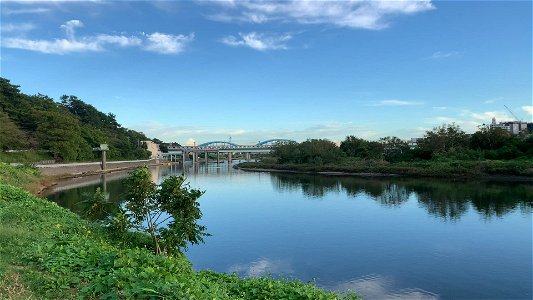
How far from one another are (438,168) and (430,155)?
8201 mm

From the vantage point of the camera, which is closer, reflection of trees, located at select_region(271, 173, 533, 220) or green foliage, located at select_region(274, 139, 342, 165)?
reflection of trees, located at select_region(271, 173, 533, 220)

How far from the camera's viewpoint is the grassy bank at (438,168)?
36.9m

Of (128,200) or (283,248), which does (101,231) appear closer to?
(128,200)

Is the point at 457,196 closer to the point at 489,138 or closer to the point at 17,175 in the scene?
the point at 489,138

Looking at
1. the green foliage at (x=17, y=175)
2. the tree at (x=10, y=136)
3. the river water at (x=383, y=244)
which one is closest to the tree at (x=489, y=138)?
the river water at (x=383, y=244)

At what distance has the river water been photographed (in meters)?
10.0

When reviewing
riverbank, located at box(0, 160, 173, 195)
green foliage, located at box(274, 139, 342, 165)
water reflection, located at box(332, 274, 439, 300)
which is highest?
green foliage, located at box(274, 139, 342, 165)

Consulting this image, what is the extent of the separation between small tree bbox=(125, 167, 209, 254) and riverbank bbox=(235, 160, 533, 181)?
35560 mm

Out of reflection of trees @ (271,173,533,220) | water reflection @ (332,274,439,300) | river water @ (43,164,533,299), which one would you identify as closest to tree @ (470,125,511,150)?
reflection of trees @ (271,173,533,220)

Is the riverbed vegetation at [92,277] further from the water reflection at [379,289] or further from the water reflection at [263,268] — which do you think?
the water reflection at [379,289]

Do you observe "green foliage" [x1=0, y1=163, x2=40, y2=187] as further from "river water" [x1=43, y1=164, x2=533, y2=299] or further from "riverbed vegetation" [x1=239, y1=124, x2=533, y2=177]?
"riverbed vegetation" [x1=239, y1=124, x2=533, y2=177]

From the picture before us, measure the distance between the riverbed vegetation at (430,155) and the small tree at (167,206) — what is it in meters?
36.4

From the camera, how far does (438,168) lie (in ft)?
138

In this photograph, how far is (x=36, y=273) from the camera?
16.3 feet
